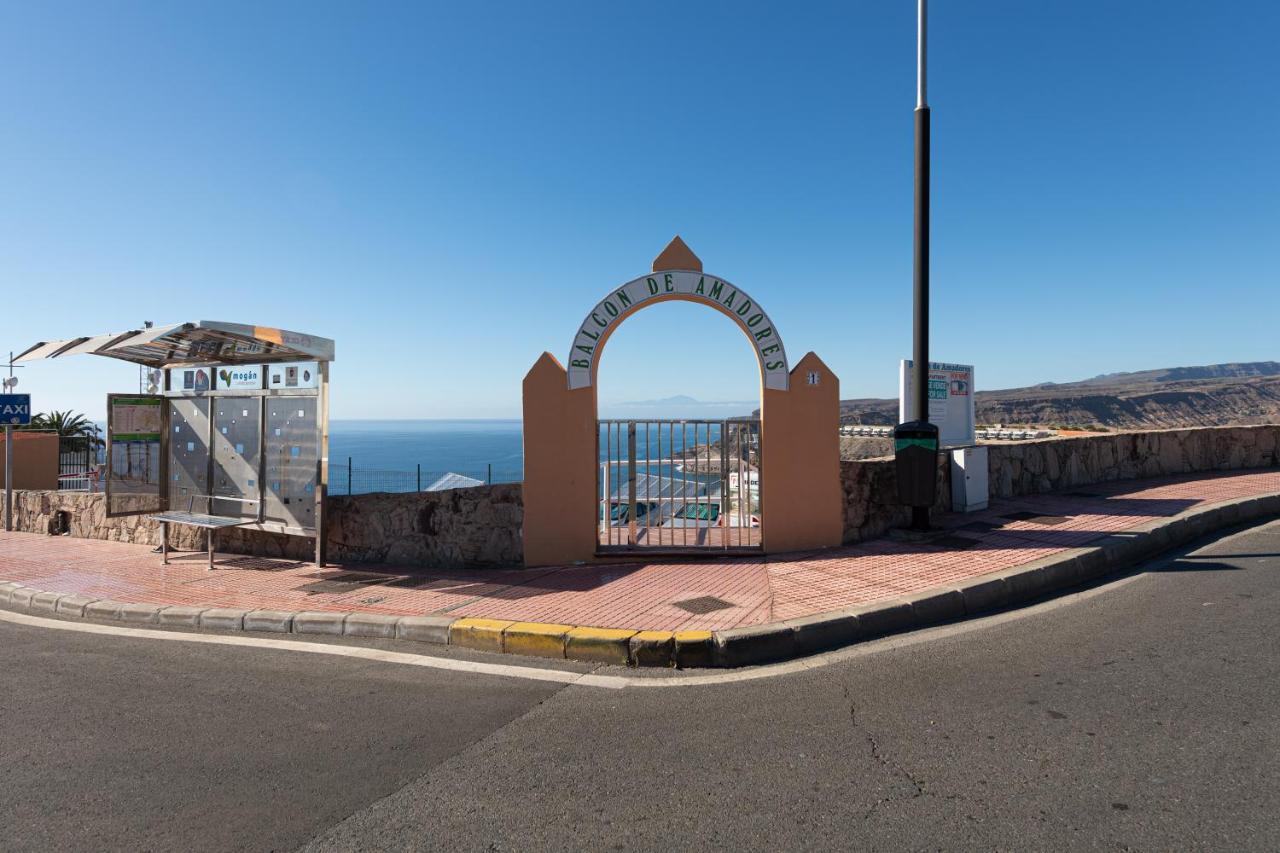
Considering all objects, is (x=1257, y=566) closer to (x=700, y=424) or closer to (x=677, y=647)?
(x=700, y=424)

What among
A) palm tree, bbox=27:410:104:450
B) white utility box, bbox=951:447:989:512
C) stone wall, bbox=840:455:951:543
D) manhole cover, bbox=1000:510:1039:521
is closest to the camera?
stone wall, bbox=840:455:951:543

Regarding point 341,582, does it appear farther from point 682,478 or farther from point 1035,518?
point 1035,518

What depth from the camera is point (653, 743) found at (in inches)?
146

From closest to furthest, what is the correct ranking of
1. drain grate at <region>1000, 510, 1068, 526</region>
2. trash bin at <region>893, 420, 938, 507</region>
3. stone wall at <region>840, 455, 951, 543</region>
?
trash bin at <region>893, 420, 938, 507</region>
stone wall at <region>840, 455, 951, 543</region>
drain grate at <region>1000, 510, 1068, 526</region>

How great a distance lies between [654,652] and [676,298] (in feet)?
15.1

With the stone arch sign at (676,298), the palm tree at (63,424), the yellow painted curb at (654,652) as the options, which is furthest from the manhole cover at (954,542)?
the palm tree at (63,424)

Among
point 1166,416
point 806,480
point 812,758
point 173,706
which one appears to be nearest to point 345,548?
point 173,706

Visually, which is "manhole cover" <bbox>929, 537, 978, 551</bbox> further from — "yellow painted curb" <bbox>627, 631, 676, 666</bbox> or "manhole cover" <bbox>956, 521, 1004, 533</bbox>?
"yellow painted curb" <bbox>627, 631, 676, 666</bbox>

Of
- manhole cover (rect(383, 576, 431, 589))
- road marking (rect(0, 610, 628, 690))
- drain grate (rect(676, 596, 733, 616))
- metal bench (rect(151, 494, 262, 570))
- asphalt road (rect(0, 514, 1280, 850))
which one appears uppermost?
metal bench (rect(151, 494, 262, 570))

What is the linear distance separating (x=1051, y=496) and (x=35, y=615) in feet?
46.1

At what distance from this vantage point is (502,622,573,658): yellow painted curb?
532 centimetres

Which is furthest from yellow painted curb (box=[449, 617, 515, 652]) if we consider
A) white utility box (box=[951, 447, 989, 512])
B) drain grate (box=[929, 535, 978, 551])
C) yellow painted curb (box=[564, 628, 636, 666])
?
white utility box (box=[951, 447, 989, 512])

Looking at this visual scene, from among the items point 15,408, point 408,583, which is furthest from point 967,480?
point 15,408

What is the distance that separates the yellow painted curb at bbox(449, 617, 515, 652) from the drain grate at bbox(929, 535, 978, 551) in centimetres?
535
